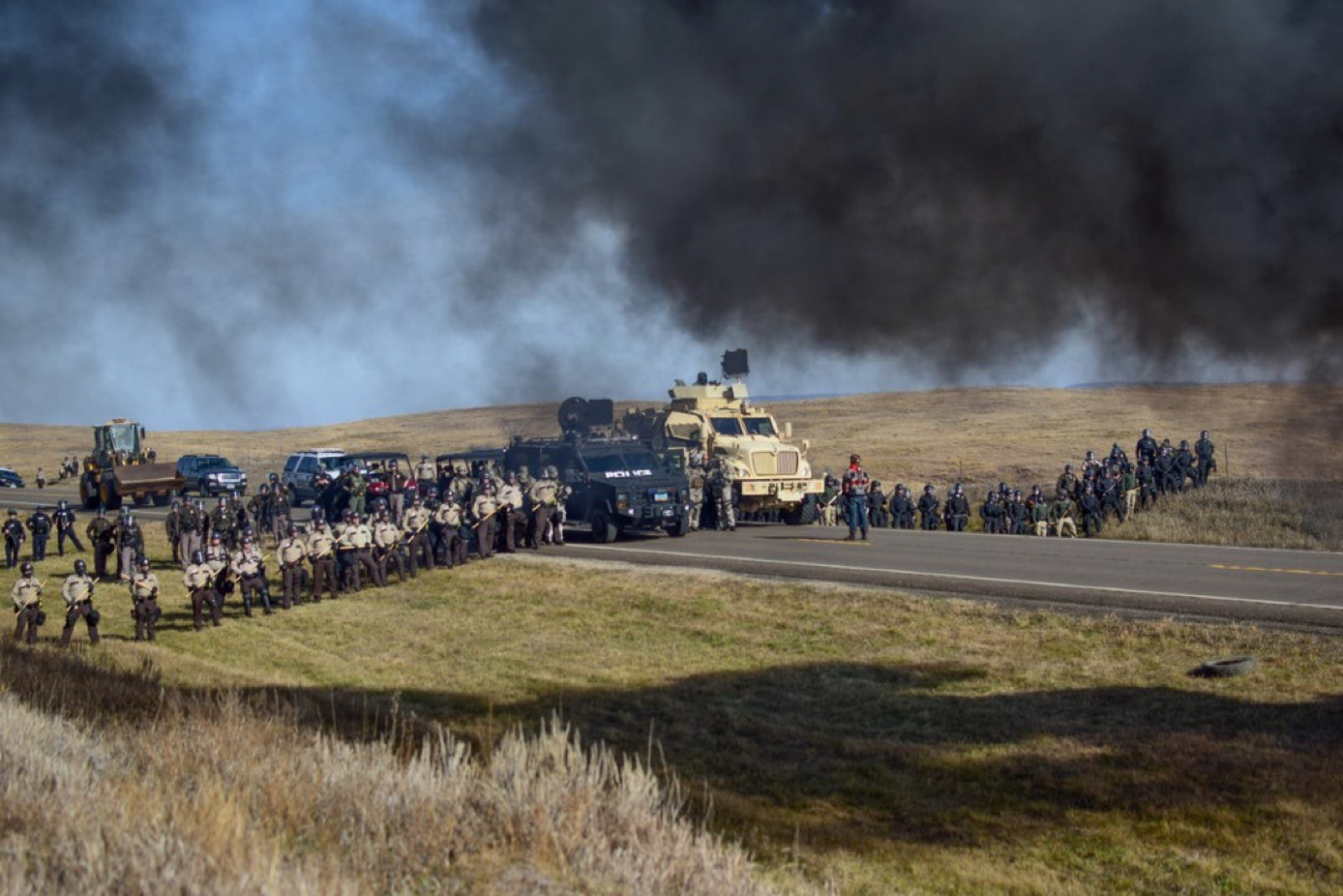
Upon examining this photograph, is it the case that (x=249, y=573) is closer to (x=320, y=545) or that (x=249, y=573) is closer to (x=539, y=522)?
(x=320, y=545)

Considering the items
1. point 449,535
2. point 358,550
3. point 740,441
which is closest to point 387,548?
A: point 358,550

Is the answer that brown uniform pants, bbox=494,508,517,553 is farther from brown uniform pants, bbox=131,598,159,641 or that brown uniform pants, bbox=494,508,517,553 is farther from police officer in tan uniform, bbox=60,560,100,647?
police officer in tan uniform, bbox=60,560,100,647

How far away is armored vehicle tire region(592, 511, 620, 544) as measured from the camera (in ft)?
81.1

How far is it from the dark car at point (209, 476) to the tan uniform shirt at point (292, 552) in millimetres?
21753

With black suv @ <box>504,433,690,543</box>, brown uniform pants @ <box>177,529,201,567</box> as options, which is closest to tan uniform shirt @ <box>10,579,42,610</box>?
brown uniform pants @ <box>177,529,201,567</box>

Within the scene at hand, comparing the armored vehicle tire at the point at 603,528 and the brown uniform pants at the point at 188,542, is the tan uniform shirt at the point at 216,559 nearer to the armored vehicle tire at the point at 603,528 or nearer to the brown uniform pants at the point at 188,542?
the brown uniform pants at the point at 188,542

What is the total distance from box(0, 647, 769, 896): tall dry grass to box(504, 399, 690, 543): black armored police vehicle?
17.1 m

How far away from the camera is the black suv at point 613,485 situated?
24422 mm

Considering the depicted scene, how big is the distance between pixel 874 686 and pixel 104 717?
23.1ft

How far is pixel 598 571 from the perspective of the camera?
66.8 ft

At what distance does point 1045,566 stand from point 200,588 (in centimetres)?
1264

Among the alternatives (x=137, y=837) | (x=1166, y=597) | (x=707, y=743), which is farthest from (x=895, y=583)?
(x=137, y=837)

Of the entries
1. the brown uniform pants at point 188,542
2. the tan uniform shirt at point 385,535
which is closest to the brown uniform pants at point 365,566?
the tan uniform shirt at point 385,535

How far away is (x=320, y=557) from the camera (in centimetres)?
2019
